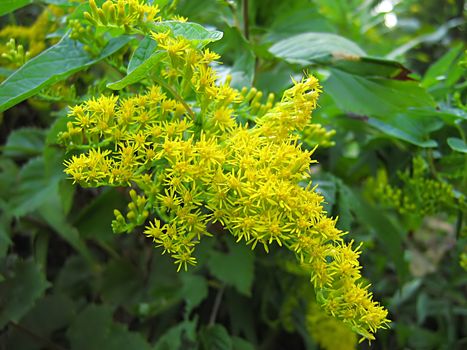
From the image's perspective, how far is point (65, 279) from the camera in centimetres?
106

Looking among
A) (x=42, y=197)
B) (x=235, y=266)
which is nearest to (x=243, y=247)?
(x=235, y=266)

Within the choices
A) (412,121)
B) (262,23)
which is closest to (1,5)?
(262,23)

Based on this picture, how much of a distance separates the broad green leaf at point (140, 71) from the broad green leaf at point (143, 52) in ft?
0.05

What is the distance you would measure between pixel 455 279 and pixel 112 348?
31.7 inches

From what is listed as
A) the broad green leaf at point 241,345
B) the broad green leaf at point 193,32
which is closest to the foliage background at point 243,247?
the broad green leaf at point 241,345

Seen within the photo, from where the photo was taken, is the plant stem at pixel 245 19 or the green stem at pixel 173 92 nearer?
the green stem at pixel 173 92

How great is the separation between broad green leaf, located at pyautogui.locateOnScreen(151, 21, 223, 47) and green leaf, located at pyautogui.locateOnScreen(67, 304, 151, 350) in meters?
0.54

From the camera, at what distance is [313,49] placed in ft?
2.63

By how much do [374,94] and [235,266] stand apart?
0.41m

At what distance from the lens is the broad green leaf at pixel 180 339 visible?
84 centimetres

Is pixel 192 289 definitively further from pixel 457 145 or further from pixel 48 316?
pixel 457 145

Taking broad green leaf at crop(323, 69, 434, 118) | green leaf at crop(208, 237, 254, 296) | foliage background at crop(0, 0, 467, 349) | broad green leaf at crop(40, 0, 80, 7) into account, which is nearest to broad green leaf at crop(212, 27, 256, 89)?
foliage background at crop(0, 0, 467, 349)

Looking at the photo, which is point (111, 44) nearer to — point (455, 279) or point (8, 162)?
point (8, 162)

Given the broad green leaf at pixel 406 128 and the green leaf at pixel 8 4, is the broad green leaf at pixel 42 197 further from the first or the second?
the broad green leaf at pixel 406 128
